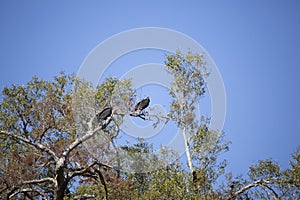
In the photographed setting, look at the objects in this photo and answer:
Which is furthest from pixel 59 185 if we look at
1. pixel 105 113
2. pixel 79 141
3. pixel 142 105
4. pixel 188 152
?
pixel 188 152

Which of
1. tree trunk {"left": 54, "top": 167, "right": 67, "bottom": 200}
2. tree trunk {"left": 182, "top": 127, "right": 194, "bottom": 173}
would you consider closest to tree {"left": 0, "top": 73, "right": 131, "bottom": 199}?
tree trunk {"left": 54, "top": 167, "right": 67, "bottom": 200}

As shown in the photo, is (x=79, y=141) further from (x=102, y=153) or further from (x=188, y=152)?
(x=188, y=152)

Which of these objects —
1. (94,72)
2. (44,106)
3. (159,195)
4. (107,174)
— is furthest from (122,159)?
(94,72)

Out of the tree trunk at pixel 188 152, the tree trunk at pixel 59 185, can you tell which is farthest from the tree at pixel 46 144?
the tree trunk at pixel 188 152

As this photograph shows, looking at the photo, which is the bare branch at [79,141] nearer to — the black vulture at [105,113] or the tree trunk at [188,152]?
the black vulture at [105,113]

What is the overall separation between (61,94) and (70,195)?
15.5 ft

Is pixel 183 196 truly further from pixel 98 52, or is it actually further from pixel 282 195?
pixel 98 52

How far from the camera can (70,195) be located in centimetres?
1588

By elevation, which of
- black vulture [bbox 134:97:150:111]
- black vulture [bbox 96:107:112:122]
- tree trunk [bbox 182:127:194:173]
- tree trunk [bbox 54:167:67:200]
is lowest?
tree trunk [bbox 54:167:67:200]

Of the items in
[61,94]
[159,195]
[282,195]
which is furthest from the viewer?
[61,94]

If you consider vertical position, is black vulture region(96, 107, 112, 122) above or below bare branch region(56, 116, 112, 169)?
above

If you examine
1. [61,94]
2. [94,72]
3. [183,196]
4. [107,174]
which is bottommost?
[183,196]

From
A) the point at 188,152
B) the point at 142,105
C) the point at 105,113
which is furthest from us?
the point at 188,152

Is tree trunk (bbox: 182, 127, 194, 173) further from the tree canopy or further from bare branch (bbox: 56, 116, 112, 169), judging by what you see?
bare branch (bbox: 56, 116, 112, 169)
